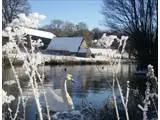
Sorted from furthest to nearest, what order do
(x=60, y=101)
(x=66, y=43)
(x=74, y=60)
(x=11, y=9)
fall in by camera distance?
(x=74, y=60) → (x=66, y=43) → (x=60, y=101) → (x=11, y=9)

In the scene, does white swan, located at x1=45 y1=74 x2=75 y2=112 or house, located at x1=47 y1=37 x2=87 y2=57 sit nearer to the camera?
house, located at x1=47 y1=37 x2=87 y2=57

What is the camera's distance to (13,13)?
1.63 meters

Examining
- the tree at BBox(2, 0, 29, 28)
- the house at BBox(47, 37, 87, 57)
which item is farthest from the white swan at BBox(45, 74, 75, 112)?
the tree at BBox(2, 0, 29, 28)

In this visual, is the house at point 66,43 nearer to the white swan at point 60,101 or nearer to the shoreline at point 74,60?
the shoreline at point 74,60

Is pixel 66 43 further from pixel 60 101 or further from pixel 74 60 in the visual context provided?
pixel 74 60

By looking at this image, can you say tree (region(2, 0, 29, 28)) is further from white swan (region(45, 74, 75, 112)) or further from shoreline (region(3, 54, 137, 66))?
white swan (region(45, 74, 75, 112))

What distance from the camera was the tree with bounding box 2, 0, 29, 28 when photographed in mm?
1508

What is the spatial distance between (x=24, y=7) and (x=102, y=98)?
2886 mm

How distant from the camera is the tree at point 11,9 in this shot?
1508 millimetres

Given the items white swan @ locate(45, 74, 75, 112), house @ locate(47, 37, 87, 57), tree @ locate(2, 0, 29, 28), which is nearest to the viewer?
tree @ locate(2, 0, 29, 28)

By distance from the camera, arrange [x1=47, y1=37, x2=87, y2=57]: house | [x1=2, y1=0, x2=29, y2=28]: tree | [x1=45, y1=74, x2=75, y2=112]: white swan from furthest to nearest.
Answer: [x1=45, y1=74, x2=75, y2=112]: white swan → [x1=47, y1=37, x2=87, y2=57]: house → [x1=2, y1=0, x2=29, y2=28]: tree

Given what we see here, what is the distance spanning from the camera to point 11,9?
5.16 feet

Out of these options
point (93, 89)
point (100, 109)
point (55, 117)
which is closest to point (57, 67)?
point (93, 89)

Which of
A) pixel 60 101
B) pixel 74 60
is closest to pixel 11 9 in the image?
pixel 60 101
